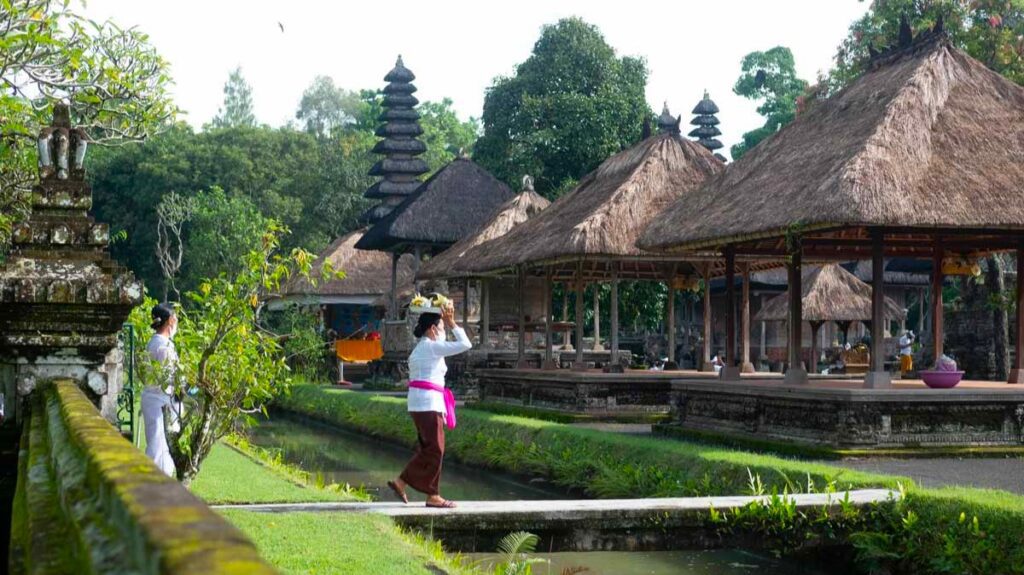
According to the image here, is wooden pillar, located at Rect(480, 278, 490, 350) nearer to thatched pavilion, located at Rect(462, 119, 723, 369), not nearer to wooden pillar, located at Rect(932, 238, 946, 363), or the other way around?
thatched pavilion, located at Rect(462, 119, 723, 369)

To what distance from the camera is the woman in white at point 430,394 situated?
9562 mm

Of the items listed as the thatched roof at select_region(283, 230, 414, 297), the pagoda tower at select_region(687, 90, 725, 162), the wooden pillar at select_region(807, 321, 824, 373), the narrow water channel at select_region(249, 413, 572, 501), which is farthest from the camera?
the pagoda tower at select_region(687, 90, 725, 162)

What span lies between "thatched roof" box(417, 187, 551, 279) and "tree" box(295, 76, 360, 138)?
53.1m

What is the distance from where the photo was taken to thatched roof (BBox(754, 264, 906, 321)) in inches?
1221

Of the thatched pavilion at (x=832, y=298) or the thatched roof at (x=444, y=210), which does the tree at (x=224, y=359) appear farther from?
the thatched pavilion at (x=832, y=298)

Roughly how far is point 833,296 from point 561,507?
23.1 m

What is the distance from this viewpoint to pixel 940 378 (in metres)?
14.3

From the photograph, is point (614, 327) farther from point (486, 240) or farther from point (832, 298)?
point (832, 298)

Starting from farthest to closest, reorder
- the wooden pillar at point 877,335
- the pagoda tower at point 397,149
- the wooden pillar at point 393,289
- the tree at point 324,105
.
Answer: the tree at point 324,105 < the pagoda tower at point 397,149 < the wooden pillar at point 393,289 < the wooden pillar at point 877,335

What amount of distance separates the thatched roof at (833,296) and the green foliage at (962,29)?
18.2ft

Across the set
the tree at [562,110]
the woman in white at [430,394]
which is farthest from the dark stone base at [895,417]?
Answer: the tree at [562,110]

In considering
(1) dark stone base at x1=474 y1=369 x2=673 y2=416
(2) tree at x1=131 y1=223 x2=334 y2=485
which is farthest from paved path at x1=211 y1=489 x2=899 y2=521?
(1) dark stone base at x1=474 y1=369 x2=673 y2=416

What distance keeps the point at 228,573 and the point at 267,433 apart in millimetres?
23871

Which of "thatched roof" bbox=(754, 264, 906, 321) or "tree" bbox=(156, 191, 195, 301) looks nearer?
"thatched roof" bbox=(754, 264, 906, 321)
